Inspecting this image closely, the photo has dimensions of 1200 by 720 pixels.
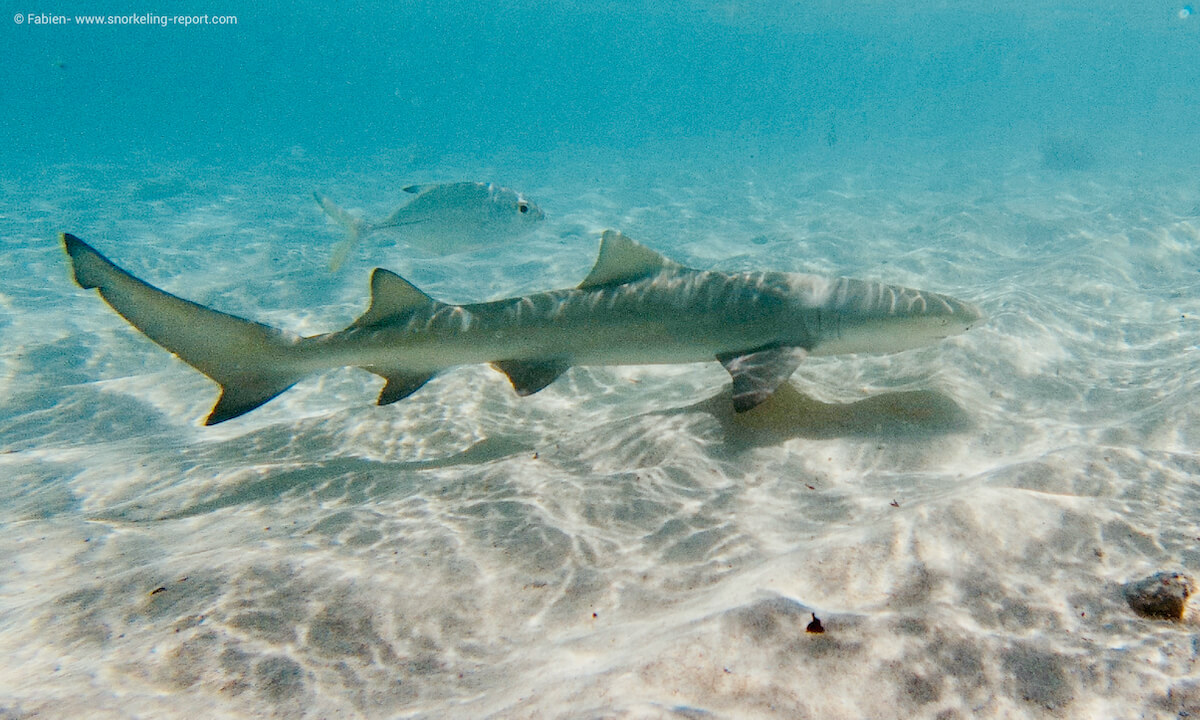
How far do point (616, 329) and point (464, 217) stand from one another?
16.8 feet

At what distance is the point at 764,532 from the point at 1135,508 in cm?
185

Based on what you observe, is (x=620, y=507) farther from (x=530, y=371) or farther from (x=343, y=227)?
(x=343, y=227)

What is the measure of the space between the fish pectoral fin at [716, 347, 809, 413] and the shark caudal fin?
3.45 m

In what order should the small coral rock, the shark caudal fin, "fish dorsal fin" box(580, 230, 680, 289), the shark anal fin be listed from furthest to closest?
"fish dorsal fin" box(580, 230, 680, 289) < the shark anal fin < the shark caudal fin < the small coral rock

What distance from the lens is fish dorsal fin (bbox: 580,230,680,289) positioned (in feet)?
15.9

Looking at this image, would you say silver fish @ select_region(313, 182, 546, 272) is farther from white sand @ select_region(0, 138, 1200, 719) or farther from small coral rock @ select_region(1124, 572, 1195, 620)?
small coral rock @ select_region(1124, 572, 1195, 620)

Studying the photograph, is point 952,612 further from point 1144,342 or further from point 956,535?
point 1144,342

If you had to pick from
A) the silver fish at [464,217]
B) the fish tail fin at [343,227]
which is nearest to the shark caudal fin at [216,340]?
the silver fish at [464,217]

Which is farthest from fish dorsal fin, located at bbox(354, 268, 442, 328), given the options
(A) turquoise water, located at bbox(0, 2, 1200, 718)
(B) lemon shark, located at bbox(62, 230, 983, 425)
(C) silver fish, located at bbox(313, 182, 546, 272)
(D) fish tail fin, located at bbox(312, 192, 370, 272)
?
(D) fish tail fin, located at bbox(312, 192, 370, 272)

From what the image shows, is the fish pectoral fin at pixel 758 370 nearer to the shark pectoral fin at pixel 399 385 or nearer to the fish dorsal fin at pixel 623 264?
the fish dorsal fin at pixel 623 264

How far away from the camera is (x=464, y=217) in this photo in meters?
8.84

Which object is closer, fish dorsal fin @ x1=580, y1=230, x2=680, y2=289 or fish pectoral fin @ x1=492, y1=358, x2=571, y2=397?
fish pectoral fin @ x1=492, y1=358, x2=571, y2=397

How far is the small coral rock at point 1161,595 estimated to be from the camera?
2.07 metres

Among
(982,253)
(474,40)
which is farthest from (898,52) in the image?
(982,253)
